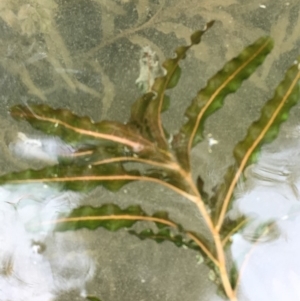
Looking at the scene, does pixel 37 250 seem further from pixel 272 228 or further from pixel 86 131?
pixel 272 228

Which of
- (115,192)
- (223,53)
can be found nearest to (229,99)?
(223,53)

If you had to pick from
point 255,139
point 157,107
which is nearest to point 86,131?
point 157,107

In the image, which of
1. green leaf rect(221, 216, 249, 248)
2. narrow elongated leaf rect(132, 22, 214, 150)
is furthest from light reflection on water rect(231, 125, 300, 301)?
narrow elongated leaf rect(132, 22, 214, 150)

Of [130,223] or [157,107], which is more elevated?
[157,107]

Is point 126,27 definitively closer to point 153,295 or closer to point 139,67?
point 139,67

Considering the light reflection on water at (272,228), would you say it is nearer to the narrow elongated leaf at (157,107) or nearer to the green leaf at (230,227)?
the green leaf at (230,227)

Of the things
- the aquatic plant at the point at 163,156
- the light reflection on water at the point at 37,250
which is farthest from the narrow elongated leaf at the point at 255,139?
the light reflection on water at the point at 37,250

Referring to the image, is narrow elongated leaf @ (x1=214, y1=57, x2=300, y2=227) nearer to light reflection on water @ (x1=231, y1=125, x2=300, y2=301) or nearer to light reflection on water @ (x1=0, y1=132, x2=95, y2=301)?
light reflection on water @ (x1=231, y1=125, x2=300, y2=301)
